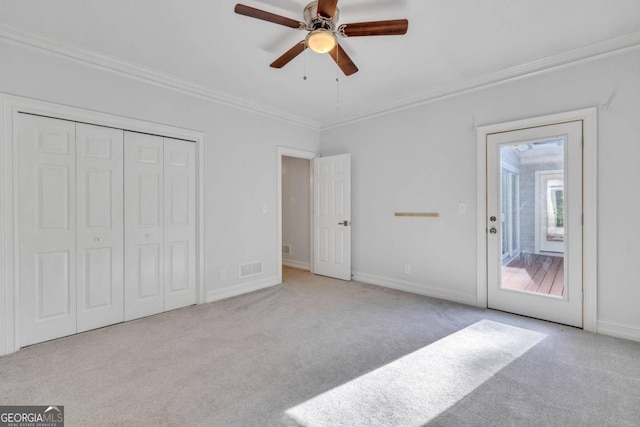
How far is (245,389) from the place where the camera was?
6.32 feet

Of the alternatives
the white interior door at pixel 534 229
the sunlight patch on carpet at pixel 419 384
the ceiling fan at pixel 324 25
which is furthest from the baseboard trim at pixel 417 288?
the ceiling fan at pixel 324 25

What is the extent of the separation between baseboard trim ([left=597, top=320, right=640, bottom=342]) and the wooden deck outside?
39 centimetres

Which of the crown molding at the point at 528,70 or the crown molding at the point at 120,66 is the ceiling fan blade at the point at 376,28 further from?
the crown molding at the point at 120,66

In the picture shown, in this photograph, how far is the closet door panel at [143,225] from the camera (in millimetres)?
3084

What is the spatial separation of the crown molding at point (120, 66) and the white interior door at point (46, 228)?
0.62 metres

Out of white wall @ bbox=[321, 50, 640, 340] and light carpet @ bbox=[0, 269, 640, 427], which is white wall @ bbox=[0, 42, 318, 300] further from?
white wall @ bbox=[321, 50, 640, 340]

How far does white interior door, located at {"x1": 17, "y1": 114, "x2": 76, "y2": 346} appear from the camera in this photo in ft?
8.23

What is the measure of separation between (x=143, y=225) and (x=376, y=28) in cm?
292

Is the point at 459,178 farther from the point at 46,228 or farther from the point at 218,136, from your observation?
the point at 46,228

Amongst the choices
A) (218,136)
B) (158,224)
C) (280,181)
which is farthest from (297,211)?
(158,224)

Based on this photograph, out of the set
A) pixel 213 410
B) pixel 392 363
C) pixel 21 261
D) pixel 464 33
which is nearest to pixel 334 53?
pixel 464 33

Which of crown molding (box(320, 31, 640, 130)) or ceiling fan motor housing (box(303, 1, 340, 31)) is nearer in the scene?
ceiling fan motor housing (box(303, 1, 340, 31))

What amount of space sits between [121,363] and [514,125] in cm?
424

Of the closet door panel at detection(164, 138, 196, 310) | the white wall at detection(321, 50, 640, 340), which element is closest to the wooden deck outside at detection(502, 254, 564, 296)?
the white wall at detection(321, 50, 640, 340)
